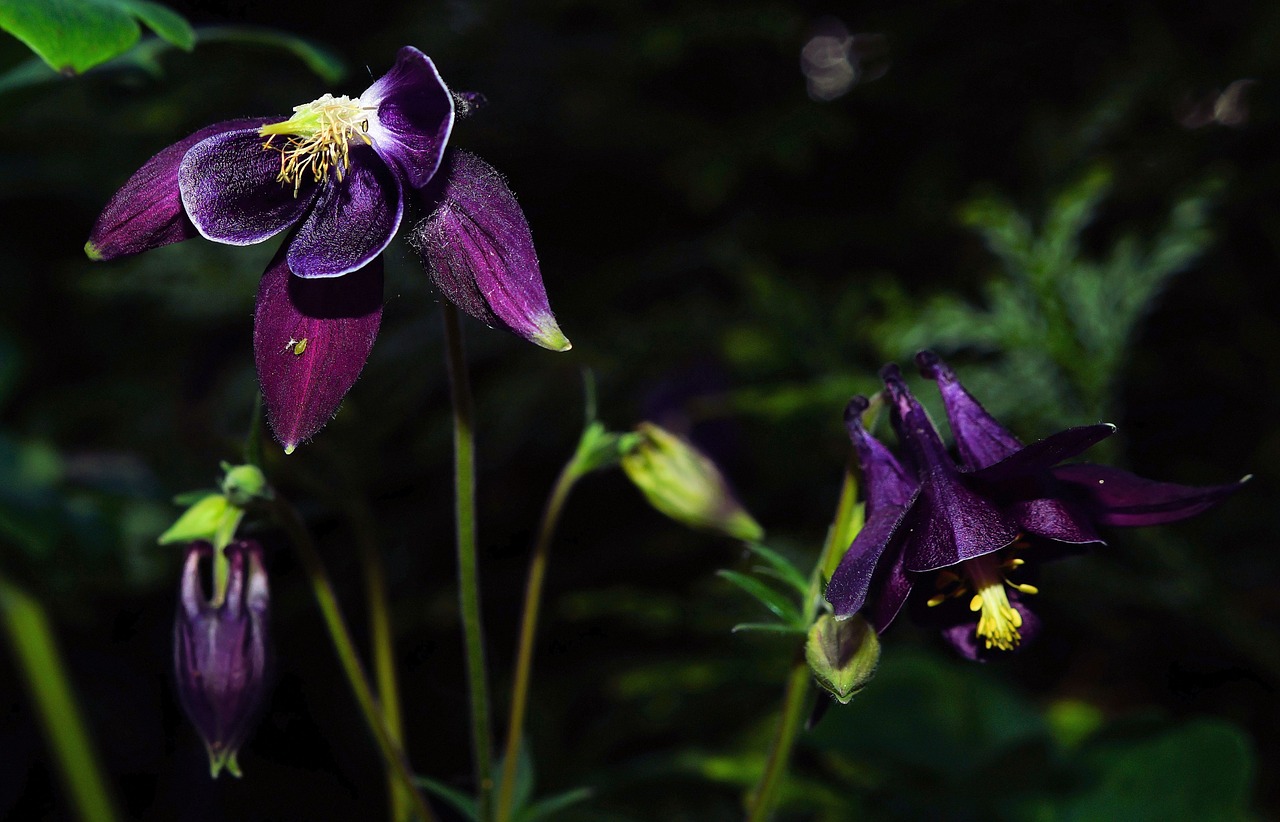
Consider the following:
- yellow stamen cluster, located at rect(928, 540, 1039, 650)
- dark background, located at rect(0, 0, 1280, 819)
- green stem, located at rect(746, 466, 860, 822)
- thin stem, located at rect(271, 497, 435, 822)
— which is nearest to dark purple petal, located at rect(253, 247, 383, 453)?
thin stem, located at rect(271, 497, 435, 822)

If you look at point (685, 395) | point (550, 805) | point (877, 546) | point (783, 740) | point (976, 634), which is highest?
point (685, 395)

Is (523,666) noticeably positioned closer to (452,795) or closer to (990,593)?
(452,795)

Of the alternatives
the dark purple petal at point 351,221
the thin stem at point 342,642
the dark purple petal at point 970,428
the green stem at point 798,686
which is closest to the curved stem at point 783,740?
the green stem at point 798,686

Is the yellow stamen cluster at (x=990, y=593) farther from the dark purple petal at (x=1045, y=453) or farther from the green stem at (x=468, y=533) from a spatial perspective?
the green stem at (x=468, y=533)

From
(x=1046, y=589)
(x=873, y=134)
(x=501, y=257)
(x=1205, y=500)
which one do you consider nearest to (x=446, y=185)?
(x=501, y=257)

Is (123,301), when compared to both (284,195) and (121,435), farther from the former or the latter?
(284,195)

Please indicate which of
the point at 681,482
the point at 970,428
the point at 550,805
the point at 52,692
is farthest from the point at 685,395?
the point at 52,692
